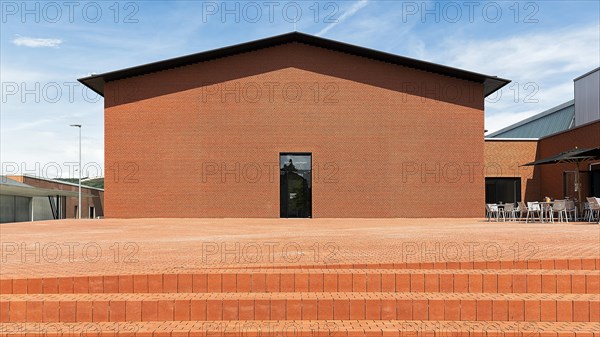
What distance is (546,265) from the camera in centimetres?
656

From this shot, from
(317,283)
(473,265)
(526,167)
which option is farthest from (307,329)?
(526,167)

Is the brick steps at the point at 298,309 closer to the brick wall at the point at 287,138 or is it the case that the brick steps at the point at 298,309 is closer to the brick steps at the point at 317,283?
the brick steps at the point at 317,283

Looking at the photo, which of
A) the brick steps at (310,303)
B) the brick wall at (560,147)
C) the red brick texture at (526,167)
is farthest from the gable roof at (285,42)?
the brick steps at (310,303)

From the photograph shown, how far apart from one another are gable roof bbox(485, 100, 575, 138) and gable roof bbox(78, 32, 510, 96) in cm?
1592

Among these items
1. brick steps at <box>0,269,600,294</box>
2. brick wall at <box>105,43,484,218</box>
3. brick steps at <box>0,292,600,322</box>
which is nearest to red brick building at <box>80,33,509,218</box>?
brick wall at <box>105,43,484,218</box>

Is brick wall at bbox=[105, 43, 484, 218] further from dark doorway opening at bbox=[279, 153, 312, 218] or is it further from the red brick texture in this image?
the red brick texture

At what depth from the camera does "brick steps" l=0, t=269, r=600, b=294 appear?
19.2ft

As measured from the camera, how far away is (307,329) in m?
4.98

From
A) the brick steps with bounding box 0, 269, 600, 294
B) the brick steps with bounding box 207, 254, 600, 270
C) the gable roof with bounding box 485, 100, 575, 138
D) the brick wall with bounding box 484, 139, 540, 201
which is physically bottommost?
the brick steps with bounding box 0, 269, 600, 294

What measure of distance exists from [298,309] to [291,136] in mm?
17547

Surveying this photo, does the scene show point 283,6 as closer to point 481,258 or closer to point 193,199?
point 193,199

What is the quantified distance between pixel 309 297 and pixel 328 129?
17.7 meters

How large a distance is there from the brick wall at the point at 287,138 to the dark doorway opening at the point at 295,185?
345 mm

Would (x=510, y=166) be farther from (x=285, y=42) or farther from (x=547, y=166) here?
(x=285, y=42)
